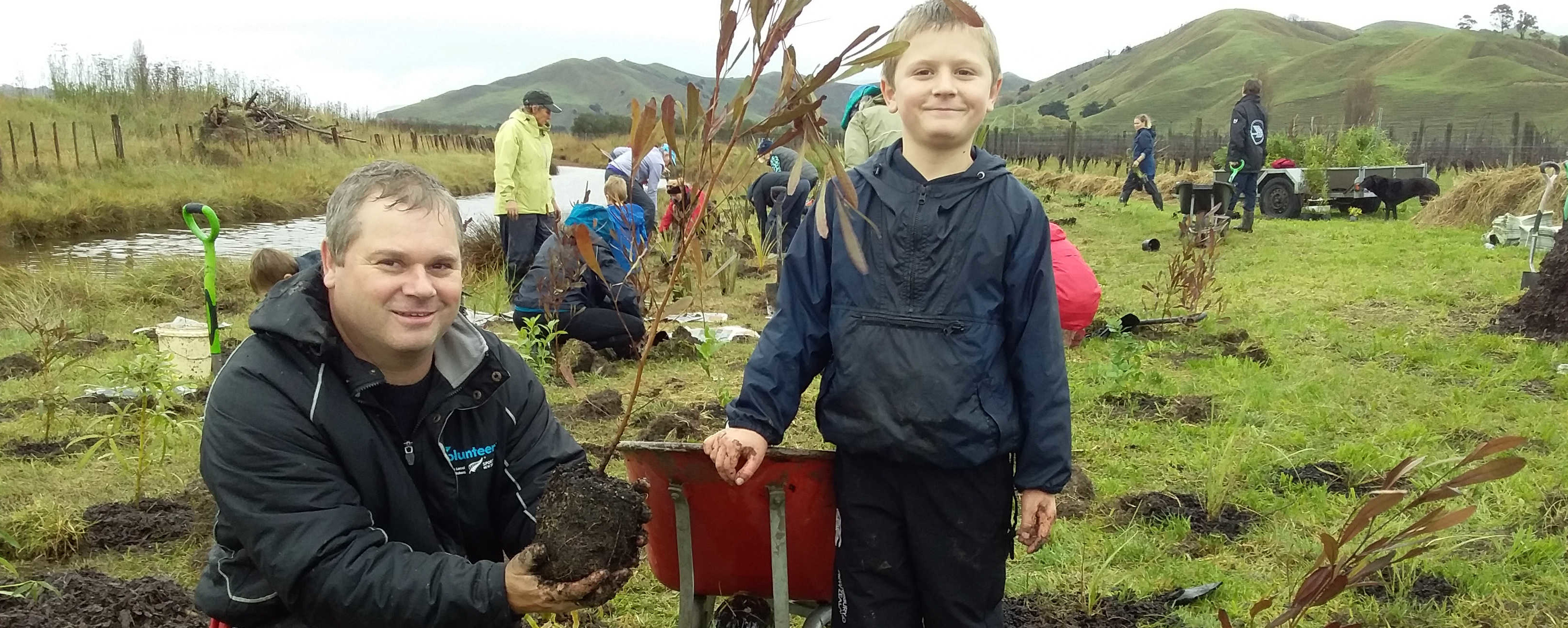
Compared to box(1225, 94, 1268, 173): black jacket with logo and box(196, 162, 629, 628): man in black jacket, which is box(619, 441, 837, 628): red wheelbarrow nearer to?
box(196, 162, 629, 628): man in black jacket

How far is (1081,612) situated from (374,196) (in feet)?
6.91

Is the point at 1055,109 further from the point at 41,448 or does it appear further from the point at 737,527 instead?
the point at 737,527

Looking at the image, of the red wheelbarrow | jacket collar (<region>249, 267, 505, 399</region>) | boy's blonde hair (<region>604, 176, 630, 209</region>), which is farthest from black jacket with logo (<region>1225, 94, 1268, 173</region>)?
jacket collar (<region>249, 267, 505, 399</region>)

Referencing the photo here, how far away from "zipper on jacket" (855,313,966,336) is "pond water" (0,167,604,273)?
7.72m

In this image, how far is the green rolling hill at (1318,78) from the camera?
5581cm

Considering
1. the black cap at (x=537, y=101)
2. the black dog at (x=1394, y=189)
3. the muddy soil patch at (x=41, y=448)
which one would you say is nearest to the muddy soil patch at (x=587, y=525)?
the muddy soil patch at (x=41, y=448)

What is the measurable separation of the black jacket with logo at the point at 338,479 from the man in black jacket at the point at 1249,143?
444 inches

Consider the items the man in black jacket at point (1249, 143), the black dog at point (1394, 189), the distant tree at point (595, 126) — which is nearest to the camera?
the man in black jacket at point (1249, 143)

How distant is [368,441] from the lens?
5.10 feet

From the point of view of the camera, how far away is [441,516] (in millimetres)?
1735

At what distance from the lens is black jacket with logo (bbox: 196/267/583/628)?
1.42 m

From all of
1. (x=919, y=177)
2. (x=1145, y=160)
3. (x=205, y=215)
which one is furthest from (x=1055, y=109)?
(x=919, y=177)

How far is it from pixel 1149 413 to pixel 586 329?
3101mm

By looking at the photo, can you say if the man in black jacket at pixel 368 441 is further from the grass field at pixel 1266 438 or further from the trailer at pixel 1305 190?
the trailer at pixel 1305 190
